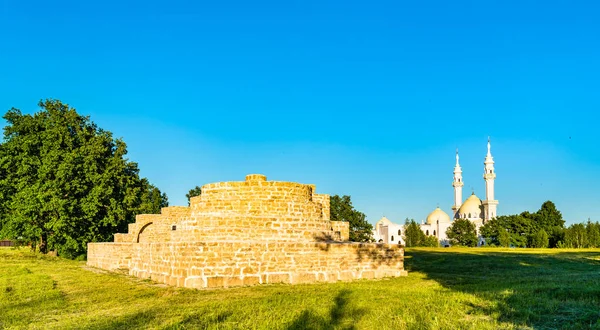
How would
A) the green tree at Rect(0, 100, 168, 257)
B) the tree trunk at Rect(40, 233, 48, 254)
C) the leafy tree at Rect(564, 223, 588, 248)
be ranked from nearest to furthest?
the green tree at Rect(0, 100, 168, 257)
the tree trunk at Rect(40, 233, 48, 254)
the leafy tree at Rect(564, 223, 588, 248)

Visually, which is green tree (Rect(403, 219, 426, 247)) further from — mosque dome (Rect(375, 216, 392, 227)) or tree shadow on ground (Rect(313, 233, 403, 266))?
tree shadow on ground (Rect(313, 233, 403, 266))

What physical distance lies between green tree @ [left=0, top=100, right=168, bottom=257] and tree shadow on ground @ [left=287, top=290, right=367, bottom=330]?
22.0 metres

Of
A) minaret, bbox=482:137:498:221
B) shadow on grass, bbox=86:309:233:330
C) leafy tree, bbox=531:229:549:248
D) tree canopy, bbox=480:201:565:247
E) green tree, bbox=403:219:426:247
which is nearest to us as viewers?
shadow on grass, bbox=86:309:233:330

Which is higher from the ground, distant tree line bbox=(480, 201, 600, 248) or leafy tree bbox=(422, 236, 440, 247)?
distant tree line bbox=(480, 201, 600, 248)

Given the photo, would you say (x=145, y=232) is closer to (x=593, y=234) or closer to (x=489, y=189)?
(x=593, y=234)

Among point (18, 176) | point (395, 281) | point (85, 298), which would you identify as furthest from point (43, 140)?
point (395, 281)

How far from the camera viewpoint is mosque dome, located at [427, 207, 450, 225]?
338 ft

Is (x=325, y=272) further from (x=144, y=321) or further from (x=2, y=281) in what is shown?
(x=2, y=281)

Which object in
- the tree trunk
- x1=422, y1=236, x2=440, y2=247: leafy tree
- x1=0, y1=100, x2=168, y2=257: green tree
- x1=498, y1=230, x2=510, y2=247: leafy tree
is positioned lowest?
x1=422, y1=236, x2=440, y2=247: leafy tree

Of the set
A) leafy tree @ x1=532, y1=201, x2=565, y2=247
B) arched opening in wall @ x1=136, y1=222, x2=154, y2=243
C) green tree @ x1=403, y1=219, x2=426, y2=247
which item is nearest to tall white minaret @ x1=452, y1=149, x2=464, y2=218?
green tree @ x1=403, y1=219, x2=426, y2=247

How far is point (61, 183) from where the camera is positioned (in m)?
26.6

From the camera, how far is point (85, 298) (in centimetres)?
1041

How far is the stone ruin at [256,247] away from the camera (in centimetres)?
1238

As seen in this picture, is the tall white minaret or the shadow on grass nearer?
the shadow on grass
